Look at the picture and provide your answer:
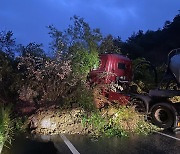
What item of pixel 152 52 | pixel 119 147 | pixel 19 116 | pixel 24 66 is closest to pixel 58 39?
pixel 24 66

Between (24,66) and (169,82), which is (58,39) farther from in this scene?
(169,82)

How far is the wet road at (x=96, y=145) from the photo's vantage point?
26.6 feet

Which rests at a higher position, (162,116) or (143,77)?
(143,77)

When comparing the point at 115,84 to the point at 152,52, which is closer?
the point at 115,84

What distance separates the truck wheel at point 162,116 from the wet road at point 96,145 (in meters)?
1.25

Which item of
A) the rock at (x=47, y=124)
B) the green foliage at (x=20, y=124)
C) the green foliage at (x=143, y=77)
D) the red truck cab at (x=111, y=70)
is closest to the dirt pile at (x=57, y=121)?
the rock at (x=47, y=124)

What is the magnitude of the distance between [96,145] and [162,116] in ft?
13.9

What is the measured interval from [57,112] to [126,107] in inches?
96.4

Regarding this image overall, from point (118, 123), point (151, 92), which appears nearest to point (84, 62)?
point (151, 92)

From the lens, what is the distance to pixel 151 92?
1255cm

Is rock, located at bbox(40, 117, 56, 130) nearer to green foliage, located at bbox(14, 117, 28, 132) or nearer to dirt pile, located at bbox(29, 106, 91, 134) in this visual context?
dirt pile, located at bbox(29, 106, 91, 134)

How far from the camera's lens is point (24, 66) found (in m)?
13.7

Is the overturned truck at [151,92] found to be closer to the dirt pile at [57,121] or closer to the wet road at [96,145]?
the dirt pile at [57,121]

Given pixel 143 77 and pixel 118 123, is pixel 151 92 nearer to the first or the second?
pixel 118 123
